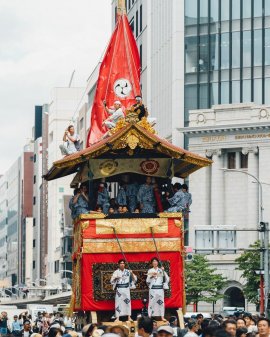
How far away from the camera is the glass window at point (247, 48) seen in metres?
91.0

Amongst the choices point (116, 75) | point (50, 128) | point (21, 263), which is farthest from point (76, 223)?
point (21, 263)

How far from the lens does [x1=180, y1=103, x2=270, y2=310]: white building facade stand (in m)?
87.7

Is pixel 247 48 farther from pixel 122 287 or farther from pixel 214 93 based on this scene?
pixel 122 287

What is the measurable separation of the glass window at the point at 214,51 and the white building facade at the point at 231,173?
3.27m

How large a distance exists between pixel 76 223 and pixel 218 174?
5828 cm

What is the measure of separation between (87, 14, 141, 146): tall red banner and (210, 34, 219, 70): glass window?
57.2 metres

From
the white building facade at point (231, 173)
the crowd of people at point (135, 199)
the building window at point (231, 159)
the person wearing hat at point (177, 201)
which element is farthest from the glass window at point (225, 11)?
the person wearing hat at point (177, 201)

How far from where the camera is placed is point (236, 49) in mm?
91312

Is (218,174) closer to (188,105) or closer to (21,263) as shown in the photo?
(188,105)

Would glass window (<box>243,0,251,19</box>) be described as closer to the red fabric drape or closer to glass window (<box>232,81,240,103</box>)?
glass window (<box>232,81,240,103</box>)

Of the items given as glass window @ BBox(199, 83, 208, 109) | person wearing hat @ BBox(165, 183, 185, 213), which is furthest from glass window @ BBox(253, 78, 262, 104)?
person wearing hat @ BBox(165, 183, 185, 213)

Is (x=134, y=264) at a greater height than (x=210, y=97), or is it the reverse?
(x=210, y=97)

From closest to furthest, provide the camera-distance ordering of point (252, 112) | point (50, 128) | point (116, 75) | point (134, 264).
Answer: point (134, 264) < point (116, 75) < point (252, 112) < point (50, 128)

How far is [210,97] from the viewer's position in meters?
91.7
